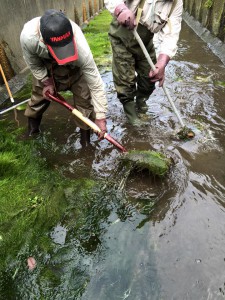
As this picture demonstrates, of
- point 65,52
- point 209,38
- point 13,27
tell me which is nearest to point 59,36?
point 65,52

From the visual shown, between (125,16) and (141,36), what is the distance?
2.49ft

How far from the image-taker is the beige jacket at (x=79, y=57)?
146 inches

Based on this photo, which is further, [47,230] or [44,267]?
[47,230]

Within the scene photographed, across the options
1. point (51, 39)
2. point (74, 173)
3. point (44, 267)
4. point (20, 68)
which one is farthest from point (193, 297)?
point (20, 68)

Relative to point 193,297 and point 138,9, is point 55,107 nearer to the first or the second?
point 138,9

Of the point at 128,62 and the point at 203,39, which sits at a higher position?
the point at 128,62

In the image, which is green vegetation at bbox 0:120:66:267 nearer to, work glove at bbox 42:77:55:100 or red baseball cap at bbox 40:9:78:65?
work glove at bbox 42:77:55:100

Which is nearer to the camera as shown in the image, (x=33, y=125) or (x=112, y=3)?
(x=112, y=3)

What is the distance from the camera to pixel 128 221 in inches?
134

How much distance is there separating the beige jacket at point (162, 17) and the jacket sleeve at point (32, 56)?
3.91 ft

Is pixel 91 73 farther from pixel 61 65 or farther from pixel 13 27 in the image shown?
pixel 13 27

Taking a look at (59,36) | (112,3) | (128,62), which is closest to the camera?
(59,36)

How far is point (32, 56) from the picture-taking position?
3930 millimetres

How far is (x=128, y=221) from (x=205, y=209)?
2.96ft
